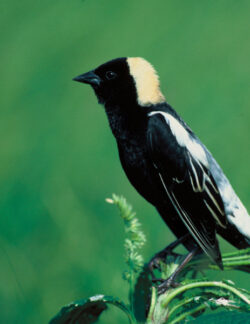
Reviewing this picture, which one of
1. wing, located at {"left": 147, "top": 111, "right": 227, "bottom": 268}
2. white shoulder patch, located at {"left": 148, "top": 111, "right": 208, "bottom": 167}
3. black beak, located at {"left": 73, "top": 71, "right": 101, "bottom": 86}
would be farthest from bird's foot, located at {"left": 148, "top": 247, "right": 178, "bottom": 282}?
black beak, located at {"left": 73, "top": 71, "right": 101, "bottom": 86}

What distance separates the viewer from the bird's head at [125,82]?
119 cm

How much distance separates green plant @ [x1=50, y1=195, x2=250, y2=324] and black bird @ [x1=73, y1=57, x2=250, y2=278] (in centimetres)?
28

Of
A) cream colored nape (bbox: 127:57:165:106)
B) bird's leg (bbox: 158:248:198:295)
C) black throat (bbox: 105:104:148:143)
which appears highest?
cream colored nape (bbox: 127:57:165:106)

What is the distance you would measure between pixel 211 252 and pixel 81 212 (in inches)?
16.6

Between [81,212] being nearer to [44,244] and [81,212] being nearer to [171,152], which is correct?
[44,244]

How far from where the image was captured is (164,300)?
659mm

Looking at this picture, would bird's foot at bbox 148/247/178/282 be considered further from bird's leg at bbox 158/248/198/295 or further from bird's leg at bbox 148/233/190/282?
bird's leg at bbox 158/248/198/295

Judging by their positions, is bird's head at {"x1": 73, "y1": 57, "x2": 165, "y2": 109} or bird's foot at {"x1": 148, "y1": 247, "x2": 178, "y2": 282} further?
bird's head at {"x1": 73, "y1": 57, "x2": 165, "y2": 109}

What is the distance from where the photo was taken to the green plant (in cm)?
62

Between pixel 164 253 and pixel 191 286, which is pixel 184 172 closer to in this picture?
pixel 164 253

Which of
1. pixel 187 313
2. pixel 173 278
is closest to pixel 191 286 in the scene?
pixel 187 313

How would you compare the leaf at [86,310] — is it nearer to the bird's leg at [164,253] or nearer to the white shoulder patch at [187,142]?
the bird's leg at [164,253]

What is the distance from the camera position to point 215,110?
50.3 inches

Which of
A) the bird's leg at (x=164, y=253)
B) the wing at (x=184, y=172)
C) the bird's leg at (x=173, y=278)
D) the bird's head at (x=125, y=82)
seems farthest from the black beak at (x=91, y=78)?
the bird's leg at (x=173, y=278)
